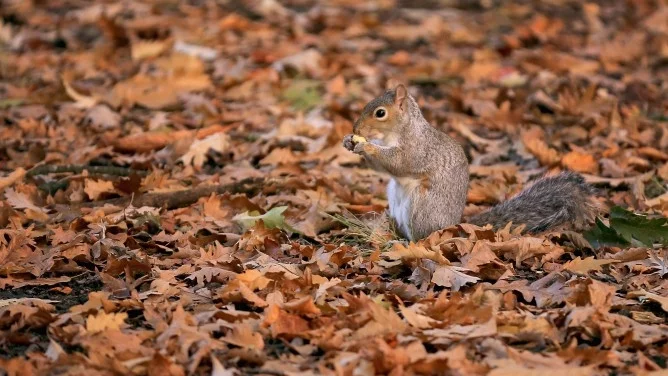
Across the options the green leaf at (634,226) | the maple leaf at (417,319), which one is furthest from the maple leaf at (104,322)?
the green leaf at (634,226)

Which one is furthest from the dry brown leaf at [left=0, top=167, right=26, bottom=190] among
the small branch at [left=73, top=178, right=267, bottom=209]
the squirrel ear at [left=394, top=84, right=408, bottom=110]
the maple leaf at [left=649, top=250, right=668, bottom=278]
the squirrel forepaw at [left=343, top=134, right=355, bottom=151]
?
the maple leaf at [left=649, top=250, right=668, bottom=278]

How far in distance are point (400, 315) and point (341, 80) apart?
4328 mm

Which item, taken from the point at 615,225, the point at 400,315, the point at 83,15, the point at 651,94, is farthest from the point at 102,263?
the point at 83,15

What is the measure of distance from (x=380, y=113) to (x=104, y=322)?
1822 mm

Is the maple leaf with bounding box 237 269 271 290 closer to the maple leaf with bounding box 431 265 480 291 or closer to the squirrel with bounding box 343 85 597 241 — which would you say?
the maple leaf with bounding box 431 265 480 291

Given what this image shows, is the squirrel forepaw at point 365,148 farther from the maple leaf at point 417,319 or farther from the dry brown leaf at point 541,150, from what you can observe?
the dry brown leaf at point 541,150

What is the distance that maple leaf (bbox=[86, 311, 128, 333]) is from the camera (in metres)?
3.60

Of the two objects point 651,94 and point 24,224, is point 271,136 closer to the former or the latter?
point 24,224

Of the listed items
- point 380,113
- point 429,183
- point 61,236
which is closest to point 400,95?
point 380,113

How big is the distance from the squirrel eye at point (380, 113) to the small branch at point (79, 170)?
144 cm

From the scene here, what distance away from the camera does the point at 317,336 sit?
3.56 m

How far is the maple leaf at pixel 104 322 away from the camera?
142 inches

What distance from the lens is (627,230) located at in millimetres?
4629

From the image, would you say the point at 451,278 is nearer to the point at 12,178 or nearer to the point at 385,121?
the point at 385,121
